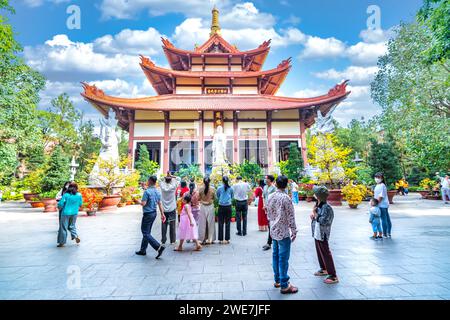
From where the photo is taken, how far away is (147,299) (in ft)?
8.64

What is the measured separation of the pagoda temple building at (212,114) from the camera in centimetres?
1769

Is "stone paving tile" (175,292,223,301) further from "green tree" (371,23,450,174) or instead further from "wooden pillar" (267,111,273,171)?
"wooden pillar" (267,111,273,171)

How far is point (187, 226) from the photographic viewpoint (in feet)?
15.3

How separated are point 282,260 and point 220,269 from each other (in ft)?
3.74

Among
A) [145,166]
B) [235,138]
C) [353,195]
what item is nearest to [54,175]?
[145,166]

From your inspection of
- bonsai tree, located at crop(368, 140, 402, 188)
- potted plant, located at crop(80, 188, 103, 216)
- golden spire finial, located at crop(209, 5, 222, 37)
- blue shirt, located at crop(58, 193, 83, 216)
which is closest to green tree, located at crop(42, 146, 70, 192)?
potted plant, located at crop(80, 188, 103, 216)

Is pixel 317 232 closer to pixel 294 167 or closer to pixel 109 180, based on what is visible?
pixel 109 180

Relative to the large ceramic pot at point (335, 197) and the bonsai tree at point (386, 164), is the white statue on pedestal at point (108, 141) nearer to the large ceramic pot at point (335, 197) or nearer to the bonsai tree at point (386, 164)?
the large ceramic pot at point (335, 197)

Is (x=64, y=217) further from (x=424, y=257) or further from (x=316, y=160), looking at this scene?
(x=316, y=160)

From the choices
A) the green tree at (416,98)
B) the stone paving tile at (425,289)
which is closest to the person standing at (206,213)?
the stone paving tile at (425,289)

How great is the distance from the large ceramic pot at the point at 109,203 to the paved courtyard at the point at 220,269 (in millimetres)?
4595
